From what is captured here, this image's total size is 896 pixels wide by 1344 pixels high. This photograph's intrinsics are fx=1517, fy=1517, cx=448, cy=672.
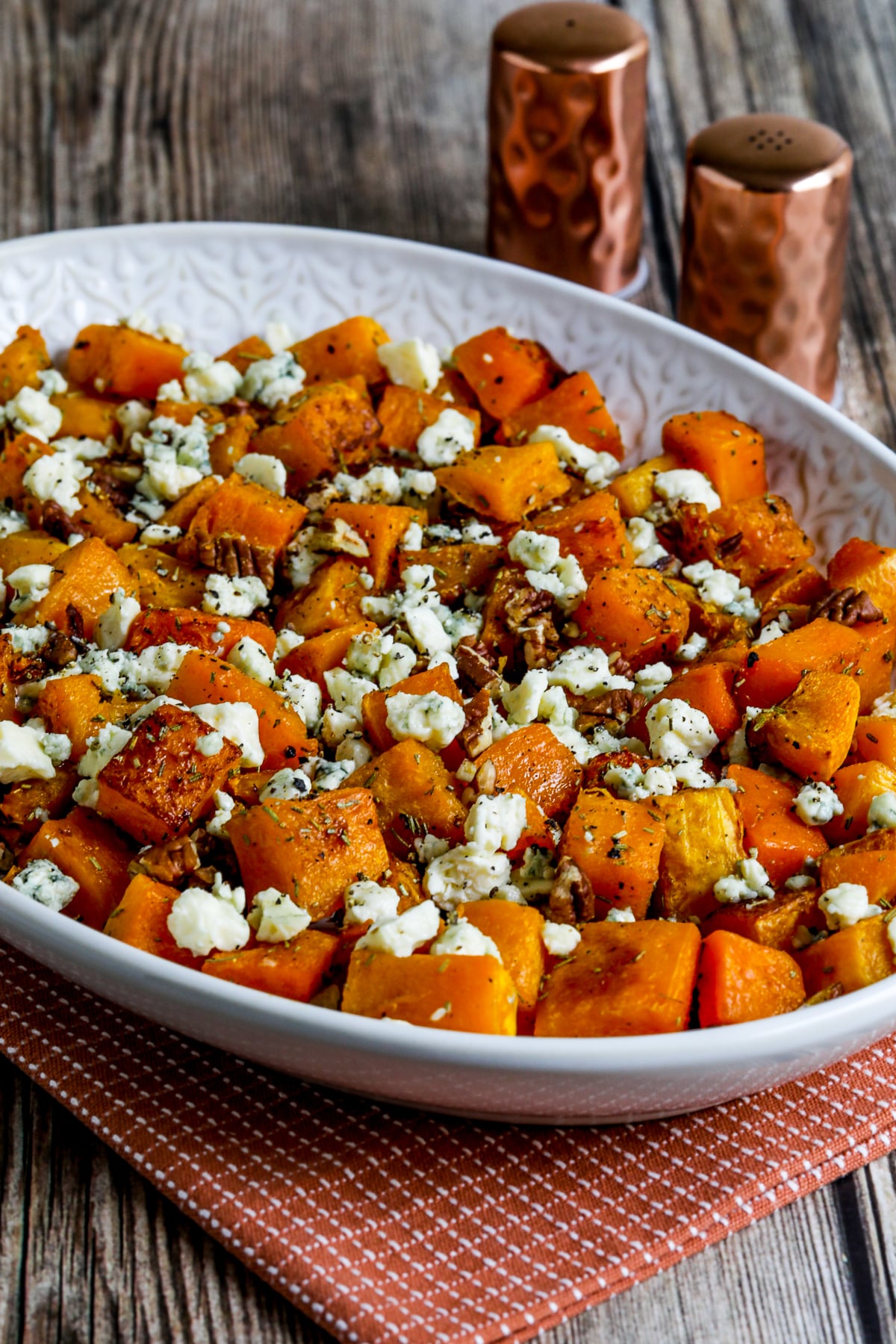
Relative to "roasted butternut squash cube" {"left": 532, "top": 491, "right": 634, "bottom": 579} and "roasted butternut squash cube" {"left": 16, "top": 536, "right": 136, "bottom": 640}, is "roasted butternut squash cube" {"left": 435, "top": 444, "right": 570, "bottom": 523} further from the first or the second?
"roasted butternut squash cube" {"left": 16, "top": 536, "right": 136, "bottom": 640}

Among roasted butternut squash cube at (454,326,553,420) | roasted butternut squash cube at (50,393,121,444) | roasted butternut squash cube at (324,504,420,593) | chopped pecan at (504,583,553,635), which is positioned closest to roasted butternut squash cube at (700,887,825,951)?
chopped pecan at (504,583,553,635)

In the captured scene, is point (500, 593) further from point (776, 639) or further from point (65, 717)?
point (65, 717)

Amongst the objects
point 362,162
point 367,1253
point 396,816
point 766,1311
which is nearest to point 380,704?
point 396,816

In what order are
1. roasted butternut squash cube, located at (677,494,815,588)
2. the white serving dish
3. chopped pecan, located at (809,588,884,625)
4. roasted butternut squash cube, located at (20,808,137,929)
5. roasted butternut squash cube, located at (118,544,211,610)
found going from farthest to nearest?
roasted butternut squash cube, located at (677,494,815,588) < roasted butternut squash cube, located at (118,544,211,610) < chopped pecan, located at (809,588,884,625) < roasted butternut squash cube, located at (20,808,137,929) < the white serving dish

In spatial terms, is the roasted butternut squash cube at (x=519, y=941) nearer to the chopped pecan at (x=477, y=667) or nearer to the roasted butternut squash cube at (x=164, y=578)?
the chopped pecan at (x=477, y=667)

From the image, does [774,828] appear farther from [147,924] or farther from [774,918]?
[147,924]

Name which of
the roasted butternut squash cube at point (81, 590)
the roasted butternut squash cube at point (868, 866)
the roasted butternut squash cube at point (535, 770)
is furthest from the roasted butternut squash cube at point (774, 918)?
the roasted butternut squash cube at point (81, 590)

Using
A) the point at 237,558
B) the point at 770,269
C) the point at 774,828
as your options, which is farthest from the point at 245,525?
the point at 770,269
